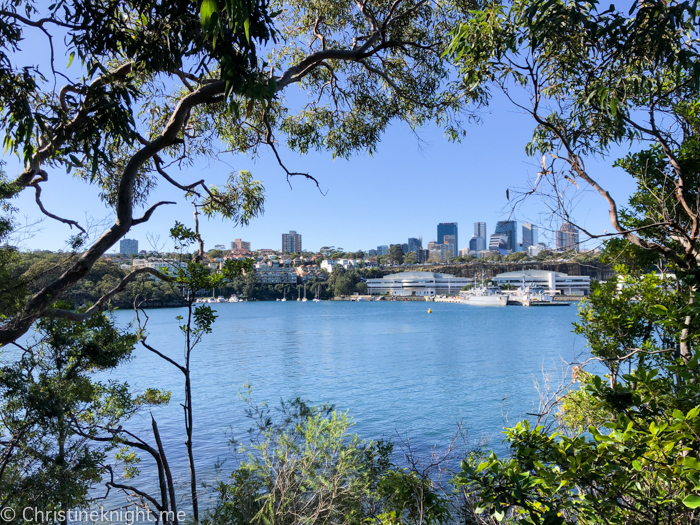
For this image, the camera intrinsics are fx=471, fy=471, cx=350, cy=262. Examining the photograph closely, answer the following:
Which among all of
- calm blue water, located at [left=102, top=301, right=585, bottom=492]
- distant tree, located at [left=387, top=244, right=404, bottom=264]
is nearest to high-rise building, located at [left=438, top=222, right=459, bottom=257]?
distant tree, located at [left=387, top=244, right=404, bottom=264]

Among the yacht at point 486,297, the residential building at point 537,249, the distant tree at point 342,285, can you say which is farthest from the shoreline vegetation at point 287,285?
the yacht at point 486,297

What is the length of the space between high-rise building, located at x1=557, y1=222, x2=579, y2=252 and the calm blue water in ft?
4.01

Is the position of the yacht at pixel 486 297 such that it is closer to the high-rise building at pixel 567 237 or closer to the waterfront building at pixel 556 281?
the waterfront building at pixel 556 281

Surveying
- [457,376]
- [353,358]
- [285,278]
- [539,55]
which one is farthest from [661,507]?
[285,278]

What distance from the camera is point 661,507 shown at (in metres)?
1.31

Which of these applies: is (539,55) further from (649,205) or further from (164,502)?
(164,502)

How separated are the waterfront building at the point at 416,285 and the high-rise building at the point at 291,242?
25.8 metres

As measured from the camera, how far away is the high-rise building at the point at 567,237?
238 centimetres

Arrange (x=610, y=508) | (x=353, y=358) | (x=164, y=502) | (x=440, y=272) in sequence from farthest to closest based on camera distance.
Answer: (x=440, y=272), (x=353, y=358), (x=164, y=502), (x=610, y=508)

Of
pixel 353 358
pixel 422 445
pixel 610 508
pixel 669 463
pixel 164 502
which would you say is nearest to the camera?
pixel 669 463

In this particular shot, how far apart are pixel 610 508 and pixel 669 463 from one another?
0.75ft

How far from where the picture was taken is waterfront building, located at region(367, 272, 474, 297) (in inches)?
2776

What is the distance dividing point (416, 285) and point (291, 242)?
1322 inches

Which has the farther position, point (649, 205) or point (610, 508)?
point (649, 205)
